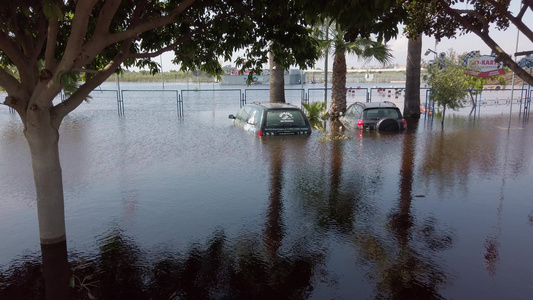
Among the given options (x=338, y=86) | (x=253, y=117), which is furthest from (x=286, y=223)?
(x=338, y=86)

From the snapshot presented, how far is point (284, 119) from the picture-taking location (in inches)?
591

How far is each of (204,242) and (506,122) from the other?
1931cm

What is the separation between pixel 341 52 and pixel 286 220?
16121 mm

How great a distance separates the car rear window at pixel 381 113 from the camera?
17547mm

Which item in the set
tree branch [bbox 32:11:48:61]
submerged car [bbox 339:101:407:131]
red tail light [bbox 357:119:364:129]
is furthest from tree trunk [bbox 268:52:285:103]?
tree branch [bbox 32:11:48:61]

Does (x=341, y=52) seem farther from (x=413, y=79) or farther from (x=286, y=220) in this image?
(x=286, y=220)

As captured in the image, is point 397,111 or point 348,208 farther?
point 397,111

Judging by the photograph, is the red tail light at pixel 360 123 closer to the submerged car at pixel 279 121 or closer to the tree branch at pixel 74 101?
the submerged car at pixel 279 121

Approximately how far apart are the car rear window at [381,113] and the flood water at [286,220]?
3172mm

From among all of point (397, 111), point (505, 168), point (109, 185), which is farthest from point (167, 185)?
point (397, 111)

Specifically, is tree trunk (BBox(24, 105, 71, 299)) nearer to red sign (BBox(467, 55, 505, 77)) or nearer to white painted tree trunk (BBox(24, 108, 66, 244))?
white painted tree trunk (BBox(24, 108, 66, 244))

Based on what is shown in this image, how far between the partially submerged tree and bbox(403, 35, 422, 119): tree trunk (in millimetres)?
2505

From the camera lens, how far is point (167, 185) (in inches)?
380

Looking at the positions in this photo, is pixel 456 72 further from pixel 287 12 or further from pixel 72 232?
pixel 72 232
